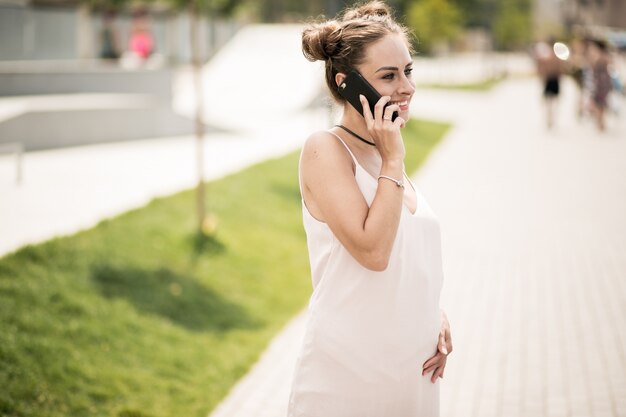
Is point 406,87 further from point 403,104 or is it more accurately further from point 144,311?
point 144,311

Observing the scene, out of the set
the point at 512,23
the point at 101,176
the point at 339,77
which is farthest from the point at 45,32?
the point at 512,23

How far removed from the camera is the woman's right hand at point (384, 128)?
243cm

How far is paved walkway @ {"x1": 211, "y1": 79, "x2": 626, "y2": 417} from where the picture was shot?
5434 millimetres

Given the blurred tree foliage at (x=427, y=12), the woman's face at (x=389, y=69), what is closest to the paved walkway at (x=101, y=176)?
the blurred tree foliage at (x=427, y=12)

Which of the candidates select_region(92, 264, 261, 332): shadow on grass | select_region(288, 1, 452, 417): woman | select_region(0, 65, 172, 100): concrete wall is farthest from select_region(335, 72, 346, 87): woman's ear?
select_region(0, 65, 172, 100): concrete wall

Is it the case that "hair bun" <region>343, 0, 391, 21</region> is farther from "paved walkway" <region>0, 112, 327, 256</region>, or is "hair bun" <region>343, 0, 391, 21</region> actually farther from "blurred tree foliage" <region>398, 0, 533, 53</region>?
"paved walkway" <region>0, 112, 327, 256</region>

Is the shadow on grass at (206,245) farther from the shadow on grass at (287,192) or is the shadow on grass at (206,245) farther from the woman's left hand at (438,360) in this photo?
the woman's left hand at (438,360)

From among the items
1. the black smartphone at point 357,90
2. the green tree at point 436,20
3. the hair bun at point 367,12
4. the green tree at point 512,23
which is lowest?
the green tree at point 512,23

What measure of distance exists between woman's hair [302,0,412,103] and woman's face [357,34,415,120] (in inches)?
1.0

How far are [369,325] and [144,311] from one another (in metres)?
4.26

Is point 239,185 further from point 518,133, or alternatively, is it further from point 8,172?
point 518,133

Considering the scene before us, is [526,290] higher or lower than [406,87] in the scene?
lower

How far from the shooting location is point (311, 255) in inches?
103

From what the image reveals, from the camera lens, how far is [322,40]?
258 cm
